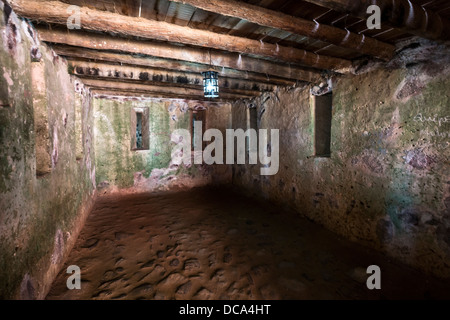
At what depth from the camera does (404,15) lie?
5.61 ft

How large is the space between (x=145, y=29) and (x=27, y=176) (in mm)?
1774

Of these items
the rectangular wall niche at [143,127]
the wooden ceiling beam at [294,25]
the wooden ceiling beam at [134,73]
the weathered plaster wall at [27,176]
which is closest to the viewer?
the weathered plaster wall at [27,176]

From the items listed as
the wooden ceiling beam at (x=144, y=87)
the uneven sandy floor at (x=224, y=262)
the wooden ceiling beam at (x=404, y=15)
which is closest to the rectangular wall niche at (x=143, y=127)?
the wooden ceiling beam at (x=144, y=87)

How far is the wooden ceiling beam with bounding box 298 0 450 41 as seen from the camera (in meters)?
1.57

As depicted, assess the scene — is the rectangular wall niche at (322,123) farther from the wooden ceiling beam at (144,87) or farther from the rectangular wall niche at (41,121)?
the rectangular wall niche at (41,121)

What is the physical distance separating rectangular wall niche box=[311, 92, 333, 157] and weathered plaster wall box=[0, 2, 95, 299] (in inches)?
161

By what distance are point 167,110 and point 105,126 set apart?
1739mm

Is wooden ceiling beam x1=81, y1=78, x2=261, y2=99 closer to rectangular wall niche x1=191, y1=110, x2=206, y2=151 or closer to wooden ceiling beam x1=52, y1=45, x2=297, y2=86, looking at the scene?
wooden ceiling beam x1=52, y1=45, x2=297, y2=86

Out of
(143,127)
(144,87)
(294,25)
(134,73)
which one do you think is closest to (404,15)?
(294,25)

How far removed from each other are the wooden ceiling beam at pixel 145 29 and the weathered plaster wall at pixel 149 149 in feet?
12.1

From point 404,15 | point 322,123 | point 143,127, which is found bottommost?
point 322,123

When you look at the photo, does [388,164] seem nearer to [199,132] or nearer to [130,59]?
[130,59]

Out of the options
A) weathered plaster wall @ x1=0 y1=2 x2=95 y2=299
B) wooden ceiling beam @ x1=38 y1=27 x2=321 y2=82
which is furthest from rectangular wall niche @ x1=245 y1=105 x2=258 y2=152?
weathered plaster wall @ x1=0 y1=2 x2=95 y2=299

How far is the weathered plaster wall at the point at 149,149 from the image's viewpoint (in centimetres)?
559
